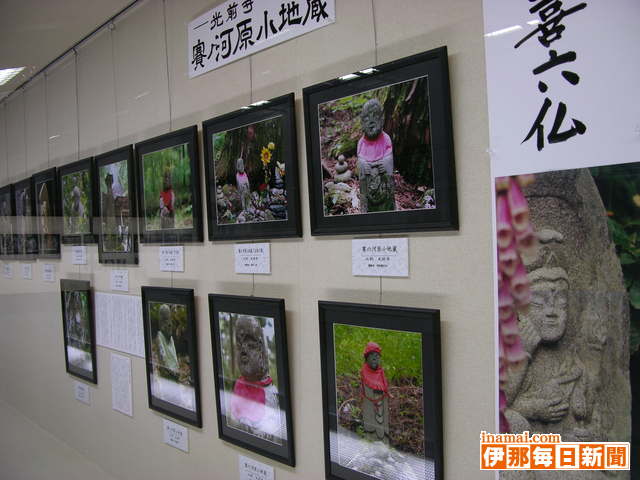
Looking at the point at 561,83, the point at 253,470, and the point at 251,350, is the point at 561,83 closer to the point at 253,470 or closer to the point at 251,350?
the point at 251,350

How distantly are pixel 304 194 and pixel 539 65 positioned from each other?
2.62 feet

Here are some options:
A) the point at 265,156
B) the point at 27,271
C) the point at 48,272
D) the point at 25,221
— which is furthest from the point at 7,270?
the point at 265,156

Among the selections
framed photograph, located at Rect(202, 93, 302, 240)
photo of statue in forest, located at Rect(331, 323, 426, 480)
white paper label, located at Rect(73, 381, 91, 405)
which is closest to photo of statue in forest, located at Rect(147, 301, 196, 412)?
framed photograph, located at Rect(202, 93, 302, 240)

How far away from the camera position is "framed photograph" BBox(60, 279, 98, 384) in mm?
2684

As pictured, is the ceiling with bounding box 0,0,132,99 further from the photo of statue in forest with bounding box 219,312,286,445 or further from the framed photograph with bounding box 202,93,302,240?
the photo of statue in forest with bounding box 219,312,286,445

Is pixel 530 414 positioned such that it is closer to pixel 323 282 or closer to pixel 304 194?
pixel 323 282

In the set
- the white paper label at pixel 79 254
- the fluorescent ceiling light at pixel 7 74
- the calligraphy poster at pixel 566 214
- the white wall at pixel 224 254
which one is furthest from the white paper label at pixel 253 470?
the fluorescent ceiling light at pixel 7 74

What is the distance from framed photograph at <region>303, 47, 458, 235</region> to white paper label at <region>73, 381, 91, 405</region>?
2.07m

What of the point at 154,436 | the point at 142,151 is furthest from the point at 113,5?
the point at 154,436

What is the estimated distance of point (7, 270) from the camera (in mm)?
2158

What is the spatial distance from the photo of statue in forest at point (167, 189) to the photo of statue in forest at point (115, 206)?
6.7 inches

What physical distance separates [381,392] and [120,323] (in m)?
1.70

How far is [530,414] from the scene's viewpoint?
110 centimetres

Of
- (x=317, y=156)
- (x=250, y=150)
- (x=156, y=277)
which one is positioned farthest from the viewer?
(x=156, y=277)
